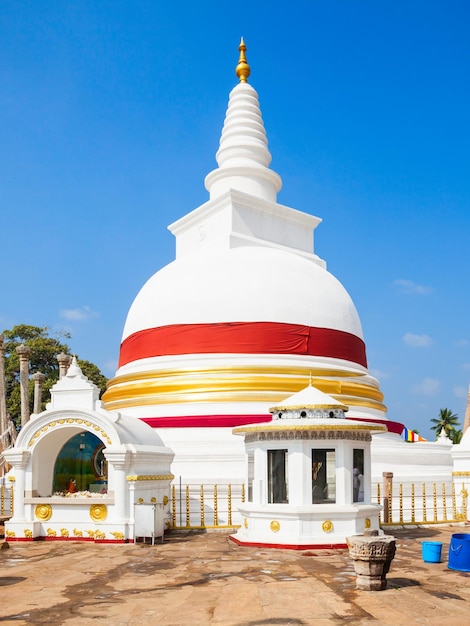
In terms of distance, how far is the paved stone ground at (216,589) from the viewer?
9547 millimetres

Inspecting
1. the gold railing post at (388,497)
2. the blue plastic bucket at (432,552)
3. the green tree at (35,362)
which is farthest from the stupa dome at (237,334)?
the green tree at (35,362)

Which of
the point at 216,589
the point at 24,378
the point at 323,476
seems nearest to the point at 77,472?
the point at 323,476

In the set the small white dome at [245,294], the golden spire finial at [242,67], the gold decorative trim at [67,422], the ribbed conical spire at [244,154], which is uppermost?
the golden spire finial at [242,67]

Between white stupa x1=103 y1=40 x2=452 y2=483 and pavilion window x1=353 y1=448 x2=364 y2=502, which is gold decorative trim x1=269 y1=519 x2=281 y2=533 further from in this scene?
white stupa x1=103 y1=40 x2=452 y2=483

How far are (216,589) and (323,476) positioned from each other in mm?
6191

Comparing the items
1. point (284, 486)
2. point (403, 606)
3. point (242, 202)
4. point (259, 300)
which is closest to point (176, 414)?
point (259, 300)

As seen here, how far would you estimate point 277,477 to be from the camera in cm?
1717

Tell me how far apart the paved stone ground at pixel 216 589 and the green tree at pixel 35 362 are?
41.0 metres

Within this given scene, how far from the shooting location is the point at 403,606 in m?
10.1

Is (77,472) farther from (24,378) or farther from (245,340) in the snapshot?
(24,378)

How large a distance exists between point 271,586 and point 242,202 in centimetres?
2123

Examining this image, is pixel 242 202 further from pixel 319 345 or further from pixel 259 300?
pixel 319 345

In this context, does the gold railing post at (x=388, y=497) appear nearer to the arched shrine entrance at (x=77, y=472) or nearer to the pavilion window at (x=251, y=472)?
the pavilion window at (x=251, y=472)

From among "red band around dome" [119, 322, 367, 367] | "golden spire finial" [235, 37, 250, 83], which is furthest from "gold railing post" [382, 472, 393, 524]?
"golden spire finial" [235, 37, 250, 83]
